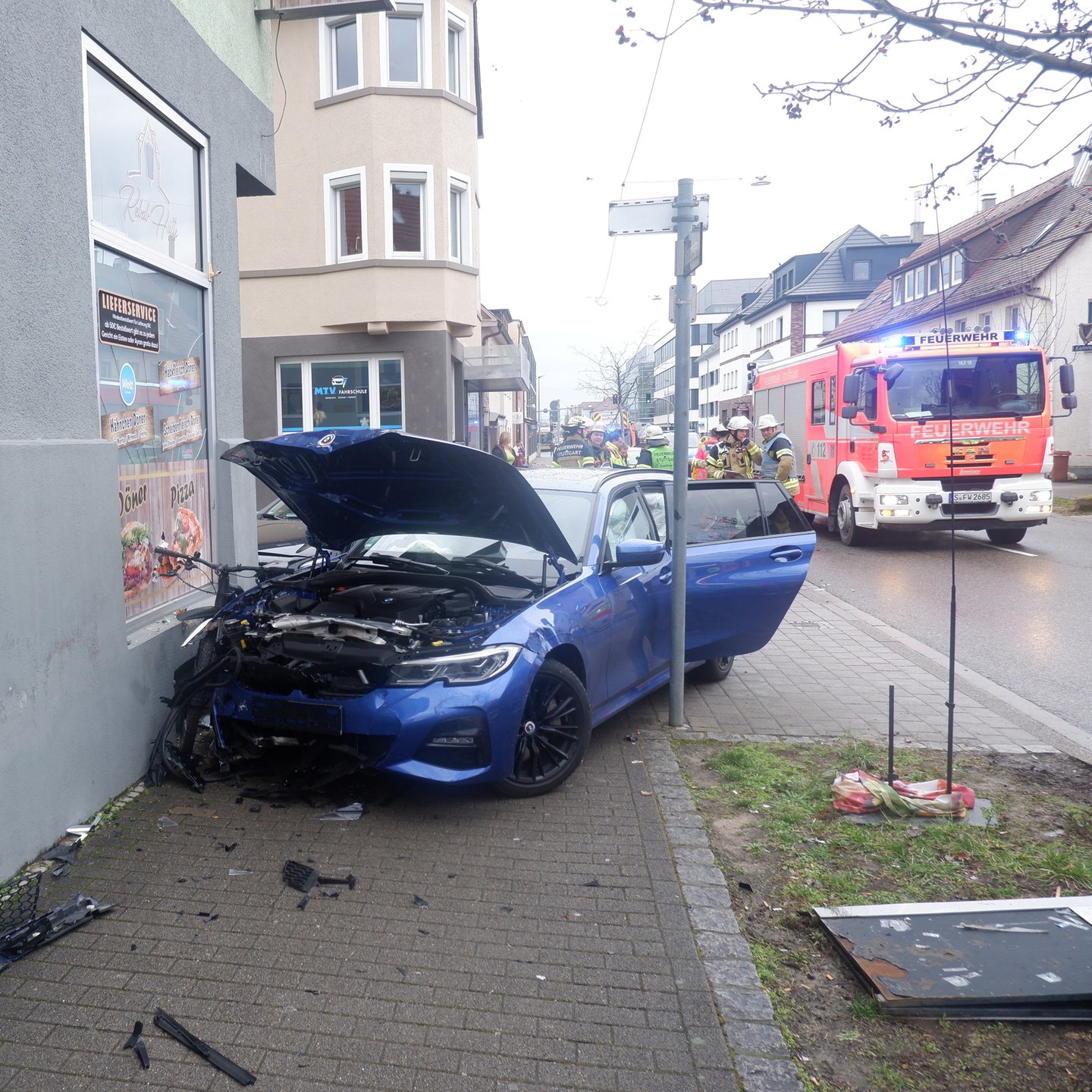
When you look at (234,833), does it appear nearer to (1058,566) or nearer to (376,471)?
(376,471)

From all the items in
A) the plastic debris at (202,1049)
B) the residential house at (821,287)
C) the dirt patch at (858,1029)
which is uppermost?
the residential house at (821,287)

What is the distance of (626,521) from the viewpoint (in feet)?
20.3

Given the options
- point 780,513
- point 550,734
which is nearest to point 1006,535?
point 780,513

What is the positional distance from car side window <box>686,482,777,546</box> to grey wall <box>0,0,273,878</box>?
139 inches

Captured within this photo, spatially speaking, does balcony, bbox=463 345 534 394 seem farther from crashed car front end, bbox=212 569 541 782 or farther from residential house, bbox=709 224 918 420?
residential house, bbox=709 224 918 420

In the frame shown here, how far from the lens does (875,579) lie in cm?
1257

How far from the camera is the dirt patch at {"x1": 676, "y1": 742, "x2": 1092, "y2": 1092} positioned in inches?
109

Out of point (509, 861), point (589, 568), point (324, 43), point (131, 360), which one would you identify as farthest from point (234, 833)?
point (324, 43)

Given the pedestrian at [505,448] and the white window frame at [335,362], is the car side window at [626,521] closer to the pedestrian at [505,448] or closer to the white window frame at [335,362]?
the pedestrian at [505,448]

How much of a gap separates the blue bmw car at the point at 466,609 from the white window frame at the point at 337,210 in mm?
13475

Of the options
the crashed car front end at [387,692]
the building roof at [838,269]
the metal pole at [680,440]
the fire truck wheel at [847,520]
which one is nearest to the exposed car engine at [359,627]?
the crashed car front end at [387,692]

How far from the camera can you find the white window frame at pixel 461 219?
739 inches

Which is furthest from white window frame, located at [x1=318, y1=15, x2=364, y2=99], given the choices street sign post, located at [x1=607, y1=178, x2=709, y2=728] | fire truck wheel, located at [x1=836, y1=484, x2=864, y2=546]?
street sign post, located at [x1=607, y1=178, x2=709, y2=728]

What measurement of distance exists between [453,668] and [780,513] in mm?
3521
